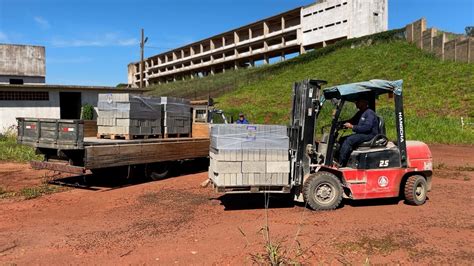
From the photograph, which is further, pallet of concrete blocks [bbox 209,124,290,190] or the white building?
the white building

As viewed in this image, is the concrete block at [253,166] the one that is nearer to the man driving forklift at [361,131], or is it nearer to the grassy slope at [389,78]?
the man driving forklift at [361,131]

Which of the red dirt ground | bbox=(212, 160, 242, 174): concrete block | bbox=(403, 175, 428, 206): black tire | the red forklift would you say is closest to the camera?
the red dirt ground

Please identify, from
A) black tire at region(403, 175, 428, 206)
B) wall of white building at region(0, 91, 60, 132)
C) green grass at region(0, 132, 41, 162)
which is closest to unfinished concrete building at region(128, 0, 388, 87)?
wall of white building at region(0, 91, 60, 132)

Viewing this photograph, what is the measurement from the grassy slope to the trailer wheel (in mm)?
12344

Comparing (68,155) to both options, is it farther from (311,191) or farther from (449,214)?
(449,214)

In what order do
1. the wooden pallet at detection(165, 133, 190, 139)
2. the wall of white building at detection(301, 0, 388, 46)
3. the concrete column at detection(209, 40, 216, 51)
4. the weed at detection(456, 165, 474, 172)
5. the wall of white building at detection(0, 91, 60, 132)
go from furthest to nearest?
the concrete column at detection(209, 40, 216, 51), the wall of white building at detection(301, 0, 388, 46), the wall of white building at detection(0, 91, 60, 132), the weed at detection(456, 165, 474, 172), the wooden pallet at detection(165, 133, 190, 139)

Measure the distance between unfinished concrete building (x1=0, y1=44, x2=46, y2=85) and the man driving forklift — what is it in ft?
114

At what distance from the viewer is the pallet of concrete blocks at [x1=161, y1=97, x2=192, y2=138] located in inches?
479

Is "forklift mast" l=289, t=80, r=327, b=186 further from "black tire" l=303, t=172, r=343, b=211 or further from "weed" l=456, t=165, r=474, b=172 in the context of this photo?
"weed" l=456, t=165, r=474, b=172

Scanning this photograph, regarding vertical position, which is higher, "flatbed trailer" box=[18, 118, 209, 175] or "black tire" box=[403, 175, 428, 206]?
"flatbed trailer" box=[18, 118, 209, 175]

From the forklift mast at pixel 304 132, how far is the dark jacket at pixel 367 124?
82 cm

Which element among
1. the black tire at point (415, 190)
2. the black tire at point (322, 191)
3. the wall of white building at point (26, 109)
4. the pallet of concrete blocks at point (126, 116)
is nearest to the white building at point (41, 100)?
the wall of white building at point (26, 109)

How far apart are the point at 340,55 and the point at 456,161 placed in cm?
2830

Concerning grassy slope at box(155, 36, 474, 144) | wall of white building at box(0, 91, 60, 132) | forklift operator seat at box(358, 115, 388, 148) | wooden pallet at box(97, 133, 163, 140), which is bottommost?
wooden pallet at box(97, 133, 163, 140)
